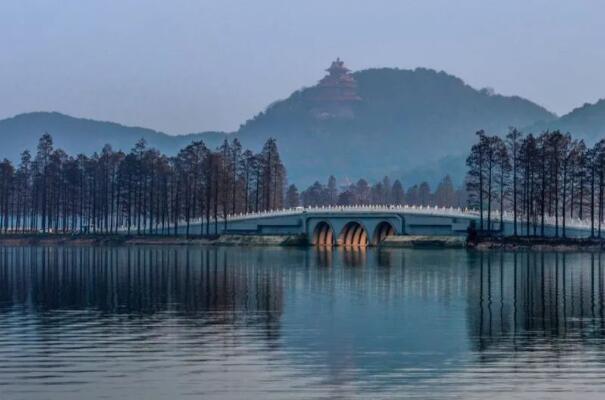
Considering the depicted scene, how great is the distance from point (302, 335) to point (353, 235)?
104875 millimetres

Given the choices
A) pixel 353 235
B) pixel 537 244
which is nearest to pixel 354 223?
pixel 353 235

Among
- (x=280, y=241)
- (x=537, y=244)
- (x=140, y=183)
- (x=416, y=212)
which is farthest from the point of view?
(x=140, y=183)

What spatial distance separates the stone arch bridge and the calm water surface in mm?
53853

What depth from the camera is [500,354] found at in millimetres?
33688

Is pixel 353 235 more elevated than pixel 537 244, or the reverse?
pixel 353 235

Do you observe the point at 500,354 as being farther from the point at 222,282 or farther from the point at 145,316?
the point at 222,282

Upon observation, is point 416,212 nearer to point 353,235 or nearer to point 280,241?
point 353,235

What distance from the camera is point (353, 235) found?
468 feet

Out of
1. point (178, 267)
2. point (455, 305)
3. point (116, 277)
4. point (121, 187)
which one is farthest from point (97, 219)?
point (455, 305)

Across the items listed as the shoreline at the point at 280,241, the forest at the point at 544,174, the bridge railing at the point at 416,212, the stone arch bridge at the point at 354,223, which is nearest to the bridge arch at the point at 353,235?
the stone arch bridge at the point at 354,223

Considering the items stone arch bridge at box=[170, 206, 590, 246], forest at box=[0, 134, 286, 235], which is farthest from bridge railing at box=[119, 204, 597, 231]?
forest at box=[0, 134, 286, 235]

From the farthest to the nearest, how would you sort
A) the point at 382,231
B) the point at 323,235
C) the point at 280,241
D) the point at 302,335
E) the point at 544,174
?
the point at 323,235 → the point at 382,231 → the point at 280,241 → the point at 544,174 → the point at 302,335

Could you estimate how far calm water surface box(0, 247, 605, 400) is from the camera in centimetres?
2820

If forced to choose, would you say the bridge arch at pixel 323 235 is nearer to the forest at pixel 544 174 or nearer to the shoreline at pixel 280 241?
the shoreline at pixel 280 241
